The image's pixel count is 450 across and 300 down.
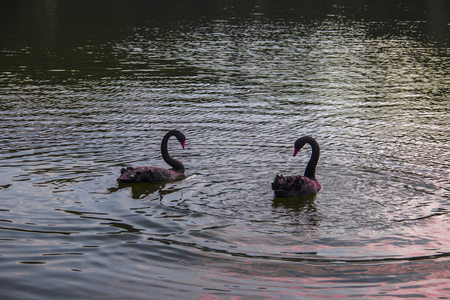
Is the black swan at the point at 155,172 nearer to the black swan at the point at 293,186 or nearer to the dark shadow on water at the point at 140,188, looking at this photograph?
the dark shadow on water at the point at 140,188

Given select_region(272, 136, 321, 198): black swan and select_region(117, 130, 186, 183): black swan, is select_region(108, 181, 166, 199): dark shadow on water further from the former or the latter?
select_region(272, 136, 321, 198): black swan

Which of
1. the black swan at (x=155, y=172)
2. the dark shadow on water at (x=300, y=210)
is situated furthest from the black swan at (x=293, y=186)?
the black swan at (x=155, y=172)

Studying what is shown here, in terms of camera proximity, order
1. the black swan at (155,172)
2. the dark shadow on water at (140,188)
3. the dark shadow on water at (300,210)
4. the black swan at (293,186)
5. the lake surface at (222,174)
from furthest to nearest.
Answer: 1. the black swan at (155,172)
2. the dark shadow on water at (140,188)
3. the black swan at (293,186)
4. the dark shadow on water at (300,210)
5. the lake surface at (222,174)

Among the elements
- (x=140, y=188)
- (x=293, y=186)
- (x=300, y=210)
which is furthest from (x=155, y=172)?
(x=300, y=210)

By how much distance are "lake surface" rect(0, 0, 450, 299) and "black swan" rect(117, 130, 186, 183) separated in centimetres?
24

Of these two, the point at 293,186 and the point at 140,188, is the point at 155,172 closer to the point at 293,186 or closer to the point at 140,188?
the point at 140,188

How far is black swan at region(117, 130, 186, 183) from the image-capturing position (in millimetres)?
13047

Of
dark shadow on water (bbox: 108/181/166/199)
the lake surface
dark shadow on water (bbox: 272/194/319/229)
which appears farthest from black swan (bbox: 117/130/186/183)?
dark shadow on water (bbox: 272/194/319/229)

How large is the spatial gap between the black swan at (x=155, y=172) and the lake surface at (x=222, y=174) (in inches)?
9.3

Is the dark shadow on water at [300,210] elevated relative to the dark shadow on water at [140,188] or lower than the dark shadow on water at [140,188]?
elevated

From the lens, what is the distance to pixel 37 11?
5459 centimetres

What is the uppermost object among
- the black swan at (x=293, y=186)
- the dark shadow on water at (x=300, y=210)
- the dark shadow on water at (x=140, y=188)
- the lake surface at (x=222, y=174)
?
the black swan at (x=293, y=186)

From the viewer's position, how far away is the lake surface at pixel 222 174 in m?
9.21

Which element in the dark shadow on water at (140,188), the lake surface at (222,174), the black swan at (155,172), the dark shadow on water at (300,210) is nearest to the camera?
the lake surface at (222,174)
